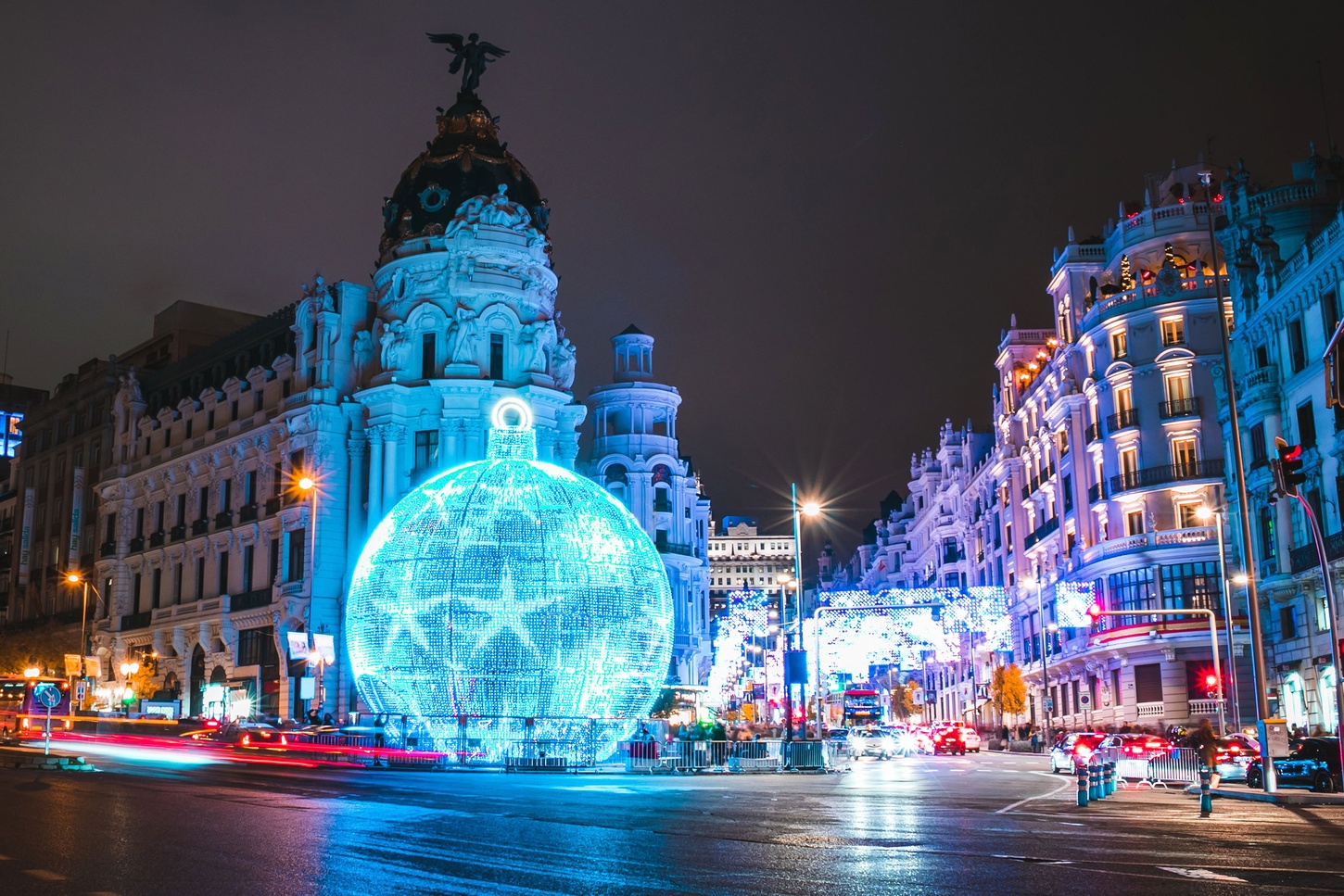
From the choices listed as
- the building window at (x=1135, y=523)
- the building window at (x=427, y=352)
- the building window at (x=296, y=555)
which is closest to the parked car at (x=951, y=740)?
the building window at (x=1135, y=523)

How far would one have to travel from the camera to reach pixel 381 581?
3528 centimetres

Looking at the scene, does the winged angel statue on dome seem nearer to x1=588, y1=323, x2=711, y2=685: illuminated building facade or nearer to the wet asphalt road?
x1=588, y1=323, x2=711, y2=685: illuminated building facade

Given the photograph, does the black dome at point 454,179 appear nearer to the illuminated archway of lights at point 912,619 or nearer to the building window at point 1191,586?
the illuminated archway of lights at point 912,619

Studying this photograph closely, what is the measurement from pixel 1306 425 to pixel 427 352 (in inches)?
1388

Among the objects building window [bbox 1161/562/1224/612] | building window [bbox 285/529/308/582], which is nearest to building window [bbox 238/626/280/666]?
building window [bbox 285/529/308/582]

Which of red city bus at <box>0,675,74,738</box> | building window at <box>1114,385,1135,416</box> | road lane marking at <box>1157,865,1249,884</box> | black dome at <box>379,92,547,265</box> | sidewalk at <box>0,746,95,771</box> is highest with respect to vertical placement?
black dome at <box>379,92,547,265</box>

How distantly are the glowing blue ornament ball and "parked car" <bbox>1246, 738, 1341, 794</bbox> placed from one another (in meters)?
15.5

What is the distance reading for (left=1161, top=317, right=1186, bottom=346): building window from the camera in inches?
2140

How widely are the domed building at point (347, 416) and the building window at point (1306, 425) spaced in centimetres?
2996

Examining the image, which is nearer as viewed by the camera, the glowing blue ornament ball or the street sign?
the street sign

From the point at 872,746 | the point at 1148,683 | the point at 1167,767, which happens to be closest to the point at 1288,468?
the point at 1167,767

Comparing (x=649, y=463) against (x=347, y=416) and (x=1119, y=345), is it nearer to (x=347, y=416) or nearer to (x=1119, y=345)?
(x=347, y=416)

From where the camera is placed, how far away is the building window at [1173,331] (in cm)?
5434

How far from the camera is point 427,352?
188ft
